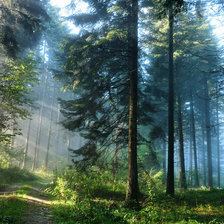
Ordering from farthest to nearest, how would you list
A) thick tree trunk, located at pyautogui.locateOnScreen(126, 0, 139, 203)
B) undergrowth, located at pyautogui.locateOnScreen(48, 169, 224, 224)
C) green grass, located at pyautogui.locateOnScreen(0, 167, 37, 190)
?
green grass, located at pyautogui.locateOnScreen(0, 167, 37, 190)
thick tree trunk, located at pyautogui.locateOnScreen(126, 0, 139, 203)
undergrowth, located at pyautogui.locateOnScreen(48, 169, 224, 224)

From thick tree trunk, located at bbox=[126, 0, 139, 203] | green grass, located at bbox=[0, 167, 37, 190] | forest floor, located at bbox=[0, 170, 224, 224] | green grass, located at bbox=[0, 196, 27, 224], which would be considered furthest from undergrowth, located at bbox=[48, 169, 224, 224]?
green grass, located at bbox=[0, 167, 37, 190]

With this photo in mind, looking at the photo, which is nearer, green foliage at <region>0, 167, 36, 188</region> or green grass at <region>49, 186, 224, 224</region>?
green grass at <region>49, 186, 224, 224</region>

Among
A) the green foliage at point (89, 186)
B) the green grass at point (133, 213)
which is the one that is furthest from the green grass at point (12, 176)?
the green grass at point (133, 213)

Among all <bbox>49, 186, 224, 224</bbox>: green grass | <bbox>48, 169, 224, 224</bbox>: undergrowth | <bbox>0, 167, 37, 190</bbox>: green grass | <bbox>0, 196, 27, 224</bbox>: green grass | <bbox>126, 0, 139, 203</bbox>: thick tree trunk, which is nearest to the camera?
<bbox>0, 196, 27, 224</bbox>: green grass

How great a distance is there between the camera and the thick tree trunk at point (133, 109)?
8.01 m

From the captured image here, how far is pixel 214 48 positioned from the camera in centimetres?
1995

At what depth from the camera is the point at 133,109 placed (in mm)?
8633

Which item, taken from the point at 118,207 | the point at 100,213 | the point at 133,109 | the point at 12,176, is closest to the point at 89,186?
the point at 118,207

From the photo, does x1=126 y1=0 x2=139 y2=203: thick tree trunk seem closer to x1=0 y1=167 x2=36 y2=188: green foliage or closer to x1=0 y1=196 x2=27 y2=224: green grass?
x1=0 y1=196 x2=27 y2=224: green grass

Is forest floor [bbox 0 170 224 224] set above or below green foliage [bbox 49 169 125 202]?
below

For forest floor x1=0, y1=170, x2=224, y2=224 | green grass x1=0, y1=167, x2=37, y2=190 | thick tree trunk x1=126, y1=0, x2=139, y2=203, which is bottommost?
forest floor x1=0, y1=170, x2=224, y2=224

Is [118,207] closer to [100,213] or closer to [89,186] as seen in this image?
[100,213]

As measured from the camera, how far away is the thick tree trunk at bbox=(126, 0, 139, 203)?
26.3 ft

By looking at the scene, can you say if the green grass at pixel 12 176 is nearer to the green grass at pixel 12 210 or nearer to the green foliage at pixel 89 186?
the green foliage at pixel 89 186
